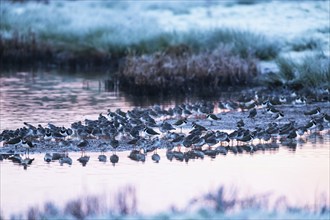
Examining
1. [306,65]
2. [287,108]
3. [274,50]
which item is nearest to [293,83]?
[306,65]

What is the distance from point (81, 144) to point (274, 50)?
1344 cm

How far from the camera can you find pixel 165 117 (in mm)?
19938

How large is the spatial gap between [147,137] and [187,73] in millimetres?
8220

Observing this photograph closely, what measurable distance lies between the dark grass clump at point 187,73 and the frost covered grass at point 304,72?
826 mm

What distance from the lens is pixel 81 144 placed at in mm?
16172

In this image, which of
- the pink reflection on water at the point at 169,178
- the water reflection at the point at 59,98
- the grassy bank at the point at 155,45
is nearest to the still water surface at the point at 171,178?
the pink reflection on water at the point at 169,178

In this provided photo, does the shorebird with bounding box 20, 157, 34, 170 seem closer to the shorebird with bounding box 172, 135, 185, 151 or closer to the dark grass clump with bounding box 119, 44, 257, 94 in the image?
the shorebird with bounding box 172, 135, 185, 151

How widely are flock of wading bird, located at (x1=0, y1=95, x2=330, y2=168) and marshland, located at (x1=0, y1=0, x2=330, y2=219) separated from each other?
33 millimetres

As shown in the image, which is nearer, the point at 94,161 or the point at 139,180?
the point at 139,180

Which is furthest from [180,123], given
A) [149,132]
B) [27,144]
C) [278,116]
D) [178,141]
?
[27,144]

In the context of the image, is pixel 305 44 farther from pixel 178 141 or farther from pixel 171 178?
pixel 171 178

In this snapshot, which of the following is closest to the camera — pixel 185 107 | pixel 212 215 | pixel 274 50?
pixel 212 215

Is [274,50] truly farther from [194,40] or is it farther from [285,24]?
[285,24]

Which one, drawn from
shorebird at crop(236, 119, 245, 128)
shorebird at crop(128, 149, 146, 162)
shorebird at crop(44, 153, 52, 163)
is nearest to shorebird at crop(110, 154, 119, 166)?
shorebird at crop(128, 149, 146, 162)
